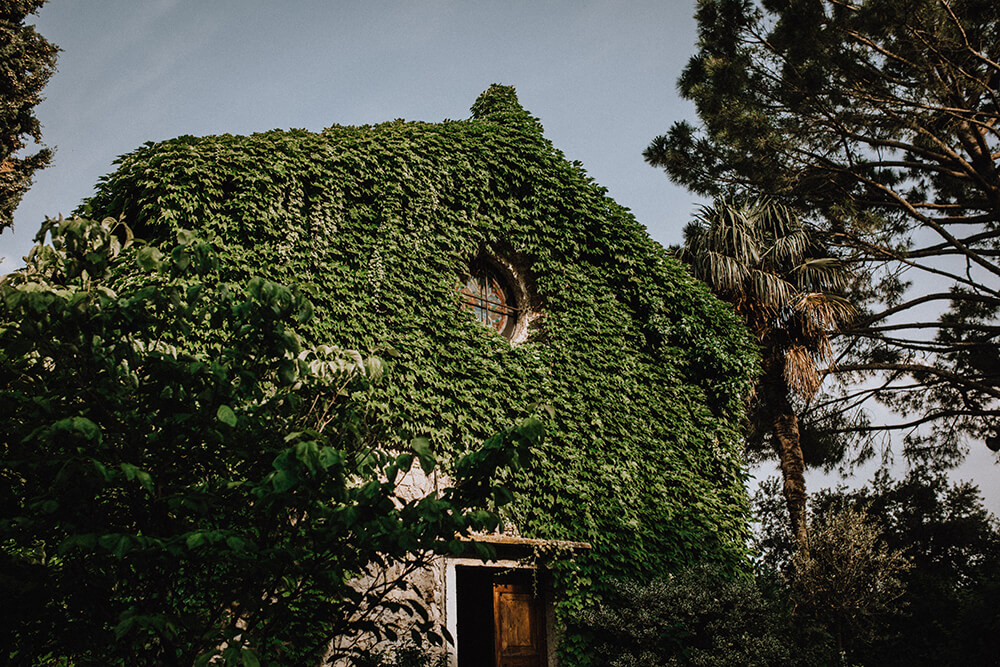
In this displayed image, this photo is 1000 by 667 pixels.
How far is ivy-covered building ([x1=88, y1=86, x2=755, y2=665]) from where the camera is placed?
711 centimetres

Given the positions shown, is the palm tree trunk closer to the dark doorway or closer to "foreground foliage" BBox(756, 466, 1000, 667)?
"foreground foliage" BBox(756, 466, 1000, 667)

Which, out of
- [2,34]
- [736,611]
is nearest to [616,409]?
[736,611]

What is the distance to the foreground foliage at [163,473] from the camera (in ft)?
8.81

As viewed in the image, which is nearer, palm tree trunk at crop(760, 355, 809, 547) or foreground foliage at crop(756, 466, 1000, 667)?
foreground foliage at crop(756, 466, 1000, 667)

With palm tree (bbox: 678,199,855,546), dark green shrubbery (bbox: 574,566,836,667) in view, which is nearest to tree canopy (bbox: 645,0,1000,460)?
palm tree (bbox: 678,199,855,546)

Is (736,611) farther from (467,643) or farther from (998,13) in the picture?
(998,13)

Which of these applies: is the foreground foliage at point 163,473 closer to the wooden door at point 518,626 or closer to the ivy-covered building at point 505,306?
the ivy-covered building at point 505,306

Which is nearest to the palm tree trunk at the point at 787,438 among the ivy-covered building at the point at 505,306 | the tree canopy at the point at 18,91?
the ivy-covered building at the point at 505,306

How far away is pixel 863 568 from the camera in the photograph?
35.0ft

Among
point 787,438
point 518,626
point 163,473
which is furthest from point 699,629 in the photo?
point 787,438

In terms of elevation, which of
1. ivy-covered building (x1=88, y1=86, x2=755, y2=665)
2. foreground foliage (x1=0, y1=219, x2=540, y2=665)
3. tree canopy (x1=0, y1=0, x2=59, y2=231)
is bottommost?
foreground foliage (x1=0, y1=219, x2=540, y2=665)

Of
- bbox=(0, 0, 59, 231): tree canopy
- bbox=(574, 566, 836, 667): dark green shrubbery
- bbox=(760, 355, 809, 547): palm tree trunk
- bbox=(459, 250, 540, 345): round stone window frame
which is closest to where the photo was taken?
bbox=(574, 566, 836, 667): dark green shrubbery

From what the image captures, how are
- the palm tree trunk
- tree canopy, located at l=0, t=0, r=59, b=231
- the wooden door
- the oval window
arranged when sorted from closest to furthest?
the wooden door, the oval window, tree canopy, located at l=0, t=0, r=59, b=231, the palm tree trunk

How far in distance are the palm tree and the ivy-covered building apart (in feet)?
6.93
